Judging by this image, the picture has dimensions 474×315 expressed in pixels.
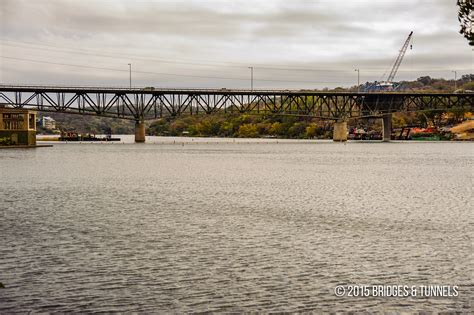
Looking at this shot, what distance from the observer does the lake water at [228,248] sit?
19.8 m

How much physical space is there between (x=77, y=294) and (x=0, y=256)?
6934mm

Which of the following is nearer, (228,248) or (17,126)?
(228,248)

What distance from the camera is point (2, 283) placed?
2105 centimetres

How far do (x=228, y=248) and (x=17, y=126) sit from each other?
13938 cm

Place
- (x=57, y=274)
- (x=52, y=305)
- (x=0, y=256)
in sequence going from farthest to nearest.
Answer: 1. (x=0, y=256)
2. (x=57, y=274)
3. (x=52, y=305)

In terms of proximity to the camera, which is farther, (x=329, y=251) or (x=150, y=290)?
(x=329, y=251)

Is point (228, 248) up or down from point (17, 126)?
down

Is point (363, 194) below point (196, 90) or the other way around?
below

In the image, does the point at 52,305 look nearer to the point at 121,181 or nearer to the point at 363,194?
the point at 363,194

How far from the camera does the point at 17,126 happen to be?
6147 inches

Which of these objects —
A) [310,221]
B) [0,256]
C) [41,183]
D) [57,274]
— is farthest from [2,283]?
[41,183]

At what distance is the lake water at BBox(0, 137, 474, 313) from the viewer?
1984 cm

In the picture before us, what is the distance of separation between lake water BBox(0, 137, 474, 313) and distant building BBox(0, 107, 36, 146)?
99.2 meters

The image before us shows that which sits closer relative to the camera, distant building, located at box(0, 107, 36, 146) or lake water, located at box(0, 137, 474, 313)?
lake water, located at box(0, 137, 474, 313)
